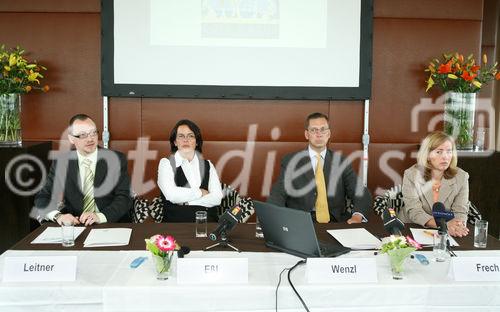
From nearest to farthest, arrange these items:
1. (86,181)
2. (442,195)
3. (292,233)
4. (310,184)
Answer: (292,233) → (442,195) → (86,181) → (310,184)

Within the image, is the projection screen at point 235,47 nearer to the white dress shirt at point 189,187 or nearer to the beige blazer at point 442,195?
the white dress shirt at point 189,187

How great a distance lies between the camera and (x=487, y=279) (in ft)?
5.77

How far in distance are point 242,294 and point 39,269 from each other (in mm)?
724

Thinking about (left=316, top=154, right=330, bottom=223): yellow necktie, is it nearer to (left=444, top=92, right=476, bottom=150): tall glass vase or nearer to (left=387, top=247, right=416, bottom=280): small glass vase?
(left=444, top=92, right=476, bottom=150): tall glass vase

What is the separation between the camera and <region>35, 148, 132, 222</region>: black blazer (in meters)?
2.95

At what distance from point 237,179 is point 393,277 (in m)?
2.42

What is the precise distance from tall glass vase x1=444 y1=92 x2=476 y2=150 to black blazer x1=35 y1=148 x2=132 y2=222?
2.49 metres

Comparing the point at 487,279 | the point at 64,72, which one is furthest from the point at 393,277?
the point at 64,72

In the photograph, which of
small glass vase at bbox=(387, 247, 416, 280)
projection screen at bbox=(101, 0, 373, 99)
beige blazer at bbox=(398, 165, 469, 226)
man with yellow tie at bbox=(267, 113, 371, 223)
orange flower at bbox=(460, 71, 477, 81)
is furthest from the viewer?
projection screen at bbox=(101, 0, 373, 99)

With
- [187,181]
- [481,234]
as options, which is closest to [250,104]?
[187,181]

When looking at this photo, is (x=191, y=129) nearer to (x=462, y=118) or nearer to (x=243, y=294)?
(x=243, y=294)

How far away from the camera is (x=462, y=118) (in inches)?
148
